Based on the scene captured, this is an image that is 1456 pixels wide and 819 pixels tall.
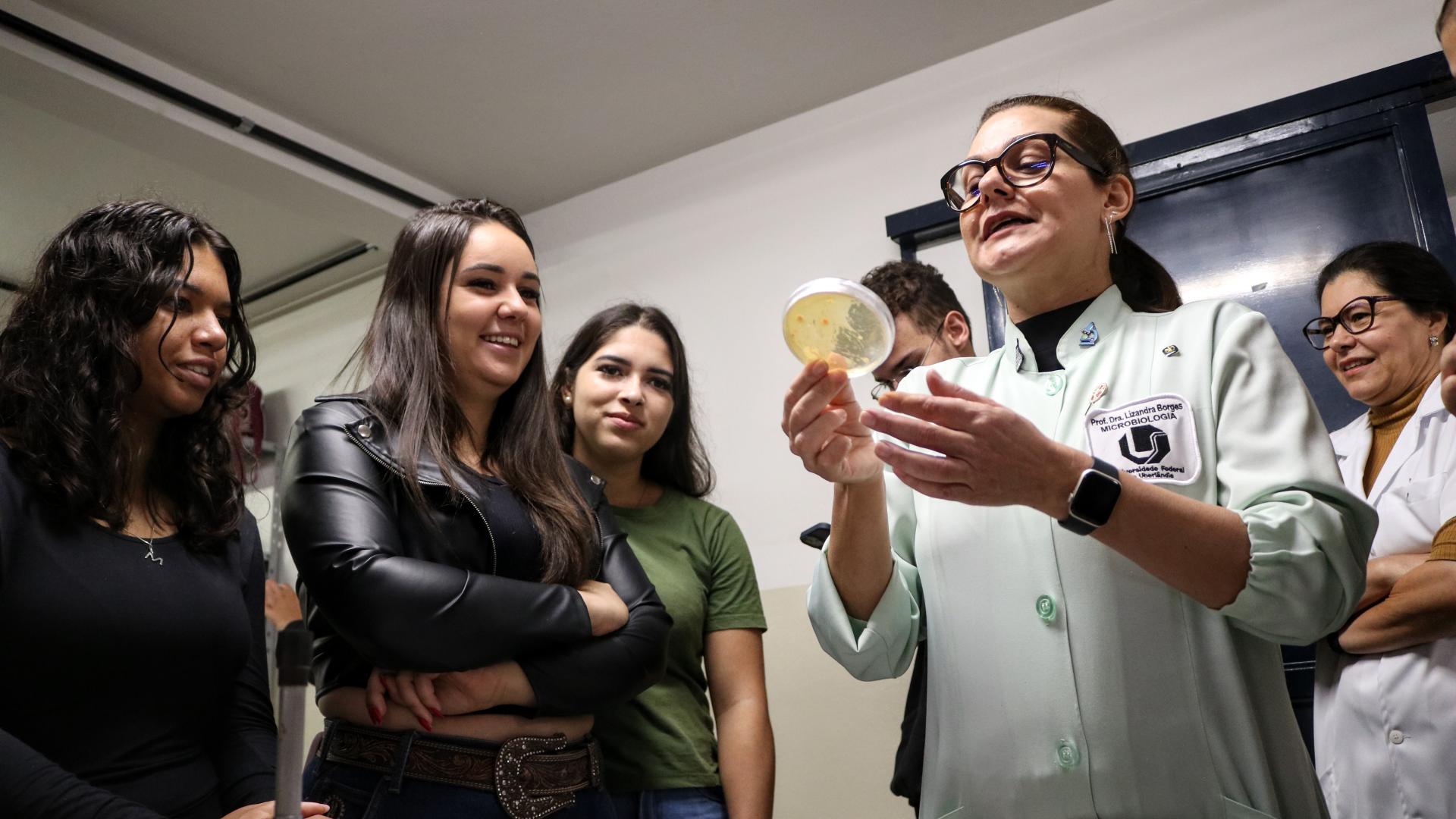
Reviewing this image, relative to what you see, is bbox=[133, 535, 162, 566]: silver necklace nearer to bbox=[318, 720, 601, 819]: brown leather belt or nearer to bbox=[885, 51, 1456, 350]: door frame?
bbox=[318, 720, 601, 819]: brown leather belt

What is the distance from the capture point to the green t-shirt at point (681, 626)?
75.0 inches

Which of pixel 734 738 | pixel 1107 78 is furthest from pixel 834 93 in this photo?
pixel 734 738

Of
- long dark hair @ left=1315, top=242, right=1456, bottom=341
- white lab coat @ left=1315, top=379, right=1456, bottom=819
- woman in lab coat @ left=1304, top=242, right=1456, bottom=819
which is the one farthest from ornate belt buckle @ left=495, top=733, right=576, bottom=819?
long dark hair @ left=1315, top=242, right=1456, bottom=341

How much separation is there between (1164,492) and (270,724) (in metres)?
1.38

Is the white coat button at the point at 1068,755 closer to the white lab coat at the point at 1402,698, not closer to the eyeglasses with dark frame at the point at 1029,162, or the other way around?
the eyeglasses with dark frame at the point at 1029,162

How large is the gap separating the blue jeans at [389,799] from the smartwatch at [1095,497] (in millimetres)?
853

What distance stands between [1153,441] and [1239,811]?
42 centimetres

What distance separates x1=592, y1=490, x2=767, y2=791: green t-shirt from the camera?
6.25 ft

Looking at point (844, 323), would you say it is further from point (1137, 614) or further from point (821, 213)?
point (821, 213)

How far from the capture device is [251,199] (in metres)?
4.45

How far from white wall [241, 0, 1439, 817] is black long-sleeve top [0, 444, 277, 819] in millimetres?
2145

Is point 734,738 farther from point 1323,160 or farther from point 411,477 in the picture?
point 1323,160

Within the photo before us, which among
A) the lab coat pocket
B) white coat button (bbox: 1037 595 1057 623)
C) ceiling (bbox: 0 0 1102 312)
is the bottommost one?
the lab coat pocket

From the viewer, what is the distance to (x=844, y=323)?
49.8 inches
